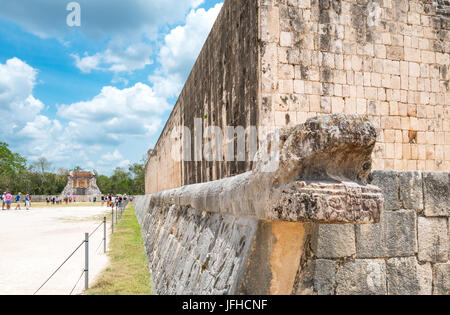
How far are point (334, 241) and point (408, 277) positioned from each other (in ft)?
2.17

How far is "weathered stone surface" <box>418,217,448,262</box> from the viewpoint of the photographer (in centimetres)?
262

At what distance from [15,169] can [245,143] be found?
209 ft

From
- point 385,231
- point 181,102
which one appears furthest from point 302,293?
point 181,102

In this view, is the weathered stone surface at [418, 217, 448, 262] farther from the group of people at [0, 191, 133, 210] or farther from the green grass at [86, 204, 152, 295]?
the group of people at [0, 191, 133, 210]

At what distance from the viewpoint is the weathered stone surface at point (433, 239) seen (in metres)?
2.62

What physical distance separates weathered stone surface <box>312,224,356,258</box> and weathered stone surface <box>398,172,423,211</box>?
458 mm

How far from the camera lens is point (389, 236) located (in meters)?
2.57

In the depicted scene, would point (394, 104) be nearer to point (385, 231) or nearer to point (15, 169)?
point (385, 231)

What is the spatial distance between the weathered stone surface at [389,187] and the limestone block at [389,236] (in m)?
0.06

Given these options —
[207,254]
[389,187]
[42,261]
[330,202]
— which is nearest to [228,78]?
[207,254]

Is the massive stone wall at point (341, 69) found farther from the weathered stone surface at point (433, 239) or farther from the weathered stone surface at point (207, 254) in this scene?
the weathered stone surface at point (433, 239)

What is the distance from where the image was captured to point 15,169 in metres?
59.5

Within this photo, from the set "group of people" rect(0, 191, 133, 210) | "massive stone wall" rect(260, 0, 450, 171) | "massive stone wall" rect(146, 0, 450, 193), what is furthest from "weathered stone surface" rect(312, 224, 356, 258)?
"group of people" rect(0, 191, 133, 210)

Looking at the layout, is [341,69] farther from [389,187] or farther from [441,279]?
[441,279]
